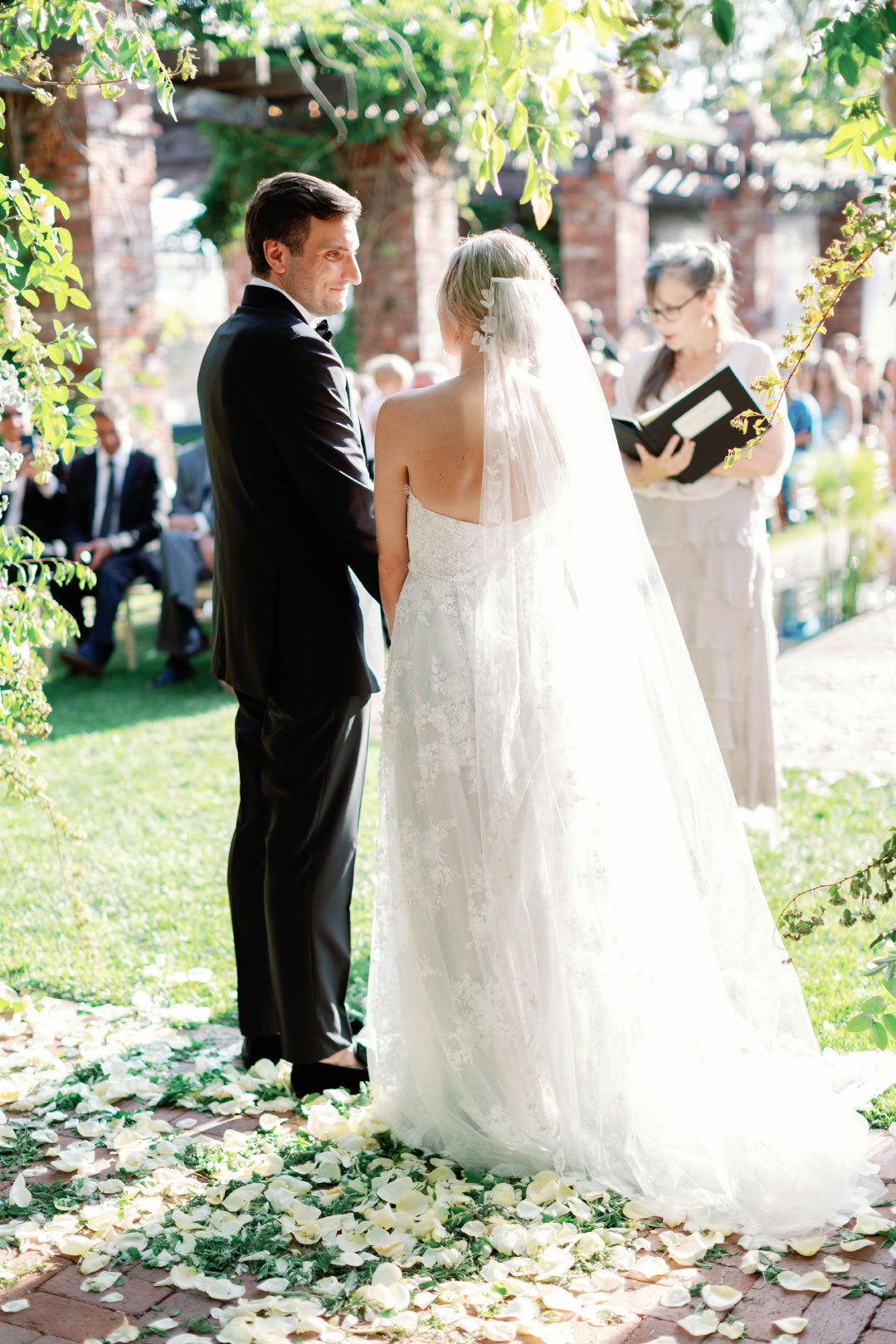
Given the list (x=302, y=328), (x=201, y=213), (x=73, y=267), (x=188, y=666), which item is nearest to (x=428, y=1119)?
(x=302, y=328)

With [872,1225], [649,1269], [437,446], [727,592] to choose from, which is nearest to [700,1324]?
[649,1269]

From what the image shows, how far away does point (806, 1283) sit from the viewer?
2490 millimetres

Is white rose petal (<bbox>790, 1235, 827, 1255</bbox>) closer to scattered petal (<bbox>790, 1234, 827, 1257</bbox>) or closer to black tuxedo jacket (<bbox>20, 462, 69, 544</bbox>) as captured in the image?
scattered petal (<bbox>790, 1234, 827, 1257</bbox>)

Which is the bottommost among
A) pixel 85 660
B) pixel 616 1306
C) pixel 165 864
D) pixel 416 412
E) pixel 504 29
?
pixel 616 1306

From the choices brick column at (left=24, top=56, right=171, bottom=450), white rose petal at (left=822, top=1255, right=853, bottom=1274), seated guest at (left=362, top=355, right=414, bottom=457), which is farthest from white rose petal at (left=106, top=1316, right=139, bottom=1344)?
brick column at (left=24, top=56, right=171, bottom=450)

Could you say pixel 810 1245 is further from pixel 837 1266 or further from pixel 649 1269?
pixel 649 1269

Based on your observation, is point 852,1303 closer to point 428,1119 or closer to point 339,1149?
point 428,1119

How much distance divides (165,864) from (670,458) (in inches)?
102

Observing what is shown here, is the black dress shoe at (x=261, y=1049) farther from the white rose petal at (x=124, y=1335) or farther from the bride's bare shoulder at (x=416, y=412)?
the bride's bare shoulder at (x=416, y=412)

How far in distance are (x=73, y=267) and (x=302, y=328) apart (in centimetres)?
56

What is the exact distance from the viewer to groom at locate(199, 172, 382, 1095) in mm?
3178

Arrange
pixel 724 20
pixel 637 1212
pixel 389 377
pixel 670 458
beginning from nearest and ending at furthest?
pixel 724 20 < pixel 637 1212 < pixel 670 458 < pixel 389 377

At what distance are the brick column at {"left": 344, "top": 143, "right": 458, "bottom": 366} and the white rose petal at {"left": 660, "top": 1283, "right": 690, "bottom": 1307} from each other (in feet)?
31.6

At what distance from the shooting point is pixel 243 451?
3227 millimetres
